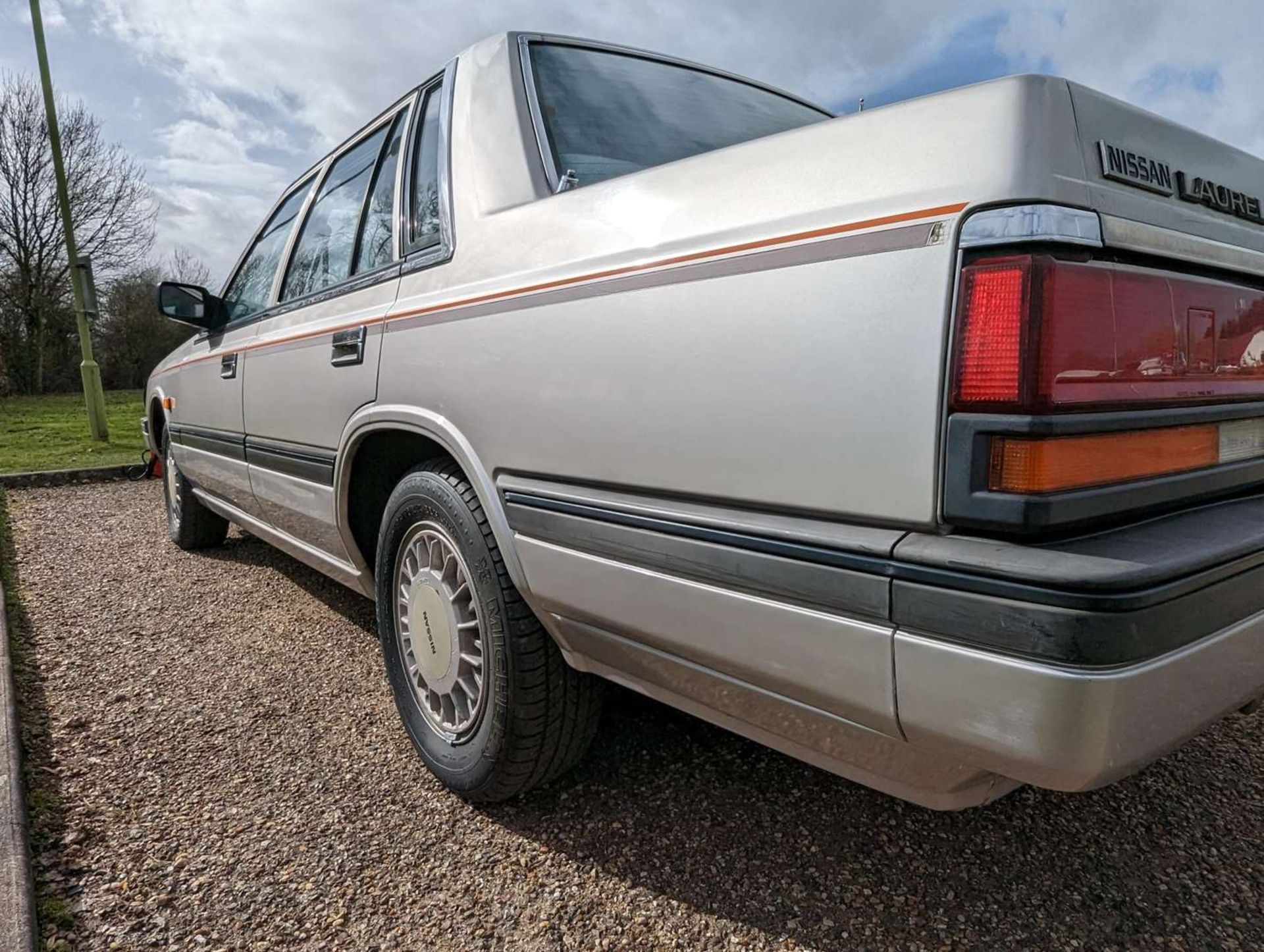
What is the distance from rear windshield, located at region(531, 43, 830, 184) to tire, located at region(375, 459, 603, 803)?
2.79 feet

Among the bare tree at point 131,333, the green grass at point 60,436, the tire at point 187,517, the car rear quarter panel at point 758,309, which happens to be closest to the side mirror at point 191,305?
the tire at point 187,517

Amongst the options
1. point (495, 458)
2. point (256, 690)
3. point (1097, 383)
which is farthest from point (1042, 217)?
point (256, 690)

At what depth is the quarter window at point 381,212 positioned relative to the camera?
2.42 m

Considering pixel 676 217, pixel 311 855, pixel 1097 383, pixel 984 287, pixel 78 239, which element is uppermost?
pixel 78 239

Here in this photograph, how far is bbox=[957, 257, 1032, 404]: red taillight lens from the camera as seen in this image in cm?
103

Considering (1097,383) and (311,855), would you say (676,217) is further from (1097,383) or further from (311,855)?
(311,855)

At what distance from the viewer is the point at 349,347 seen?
7.68ft

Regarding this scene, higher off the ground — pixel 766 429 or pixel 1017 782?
pixel 766 429

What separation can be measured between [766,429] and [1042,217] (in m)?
0.46

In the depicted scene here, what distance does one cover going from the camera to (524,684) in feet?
6.12

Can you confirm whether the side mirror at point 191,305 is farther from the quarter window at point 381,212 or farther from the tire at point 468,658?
the tire at point 468,658

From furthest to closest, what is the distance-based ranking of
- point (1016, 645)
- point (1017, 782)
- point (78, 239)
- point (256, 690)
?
point (78, 239) < point (256, 690) < point (1017, 782) < point (1016, 645)

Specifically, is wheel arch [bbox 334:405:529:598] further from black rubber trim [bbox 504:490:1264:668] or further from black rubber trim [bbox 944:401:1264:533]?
black rubber trim [bbox 944:401:1264:533]

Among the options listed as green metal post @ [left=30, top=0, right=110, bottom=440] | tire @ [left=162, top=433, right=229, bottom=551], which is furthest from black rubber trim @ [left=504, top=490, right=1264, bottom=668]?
green metal post @ [left=30, top=0, right=110, bottom=440]
